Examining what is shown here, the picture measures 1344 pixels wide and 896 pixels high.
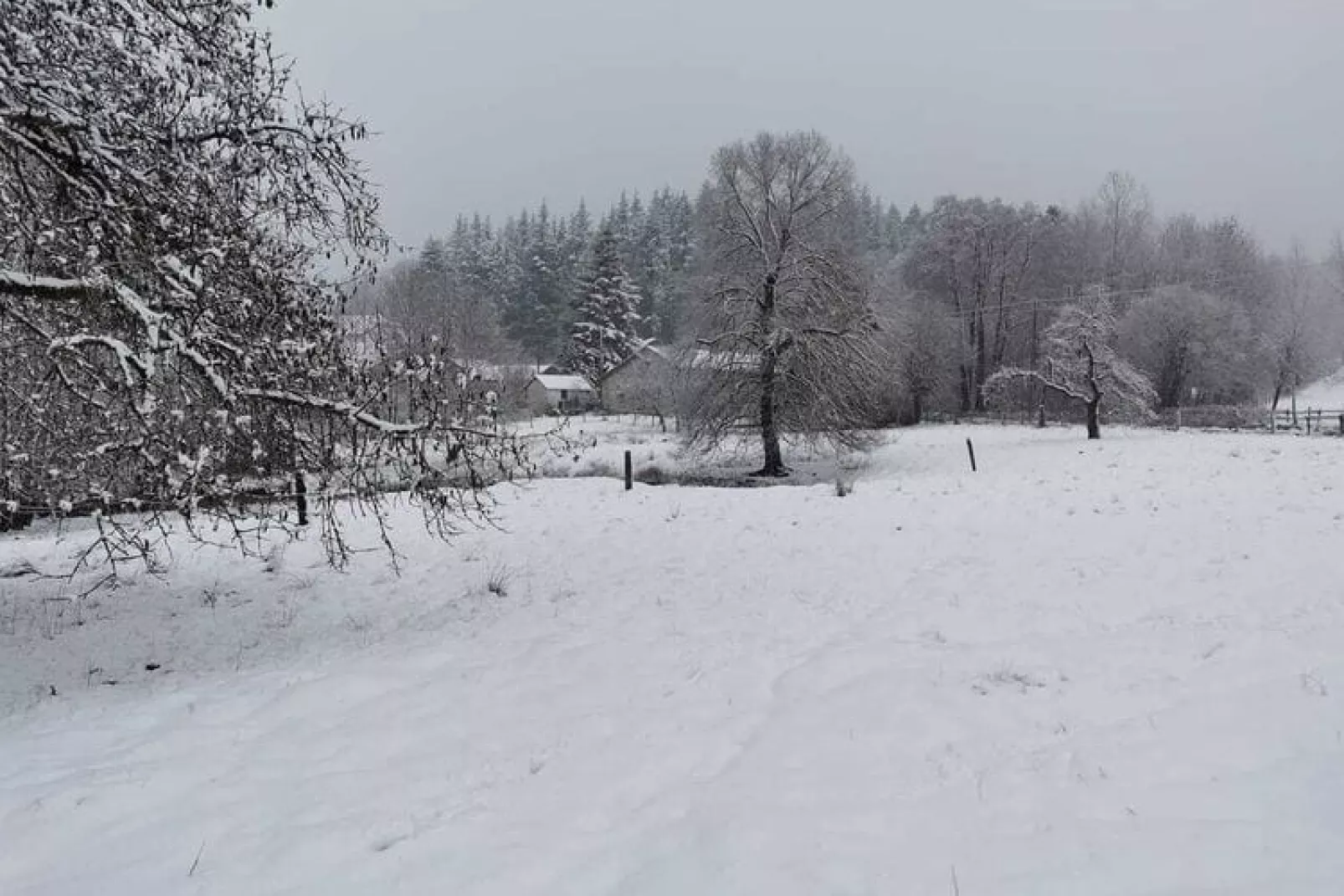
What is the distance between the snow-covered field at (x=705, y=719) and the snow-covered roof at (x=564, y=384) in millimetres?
52248

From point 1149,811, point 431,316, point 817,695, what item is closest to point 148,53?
point 817,695

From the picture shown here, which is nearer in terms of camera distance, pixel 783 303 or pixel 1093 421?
pixel 783 303

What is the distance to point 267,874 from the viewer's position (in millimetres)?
3312

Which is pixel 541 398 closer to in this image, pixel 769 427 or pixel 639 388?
pixel 639 388

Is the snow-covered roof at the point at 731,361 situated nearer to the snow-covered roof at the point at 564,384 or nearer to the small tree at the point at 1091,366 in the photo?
the small tree at the point at 1091,366

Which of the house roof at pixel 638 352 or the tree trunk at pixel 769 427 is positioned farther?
the house roof at pixel 638 352

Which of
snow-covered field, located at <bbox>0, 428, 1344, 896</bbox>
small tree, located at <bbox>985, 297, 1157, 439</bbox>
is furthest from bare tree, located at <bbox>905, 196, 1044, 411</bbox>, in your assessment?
snow-covered field, located at <bbox>0, 428, 1344, 896</bbox>

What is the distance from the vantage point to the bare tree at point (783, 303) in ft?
76.7

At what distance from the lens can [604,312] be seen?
61.1 metres

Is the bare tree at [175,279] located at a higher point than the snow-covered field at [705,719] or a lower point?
higher

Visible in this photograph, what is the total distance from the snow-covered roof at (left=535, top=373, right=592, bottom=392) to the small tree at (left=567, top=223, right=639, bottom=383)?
2.59 feet

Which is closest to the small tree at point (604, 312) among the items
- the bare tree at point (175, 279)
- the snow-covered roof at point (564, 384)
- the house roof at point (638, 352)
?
the house roof at point (638, 352)

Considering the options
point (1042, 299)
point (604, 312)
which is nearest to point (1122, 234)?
point (1042, 299)

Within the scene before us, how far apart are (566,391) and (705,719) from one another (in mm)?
58513
